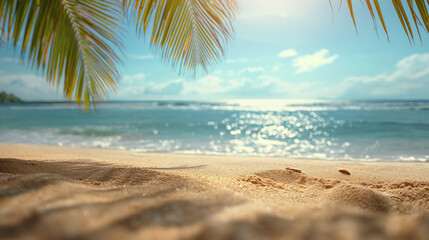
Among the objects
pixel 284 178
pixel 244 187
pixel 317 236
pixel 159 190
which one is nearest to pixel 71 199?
pixel 159 190

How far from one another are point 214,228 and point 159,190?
31.0 inches

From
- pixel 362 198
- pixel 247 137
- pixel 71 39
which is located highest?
pixel 71 39

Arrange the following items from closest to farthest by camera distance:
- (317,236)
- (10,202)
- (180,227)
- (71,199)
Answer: (317,236) → (180,227) → (10,202) → (71,199)

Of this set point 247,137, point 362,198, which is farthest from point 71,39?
point 247,137

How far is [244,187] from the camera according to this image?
6.66 ft

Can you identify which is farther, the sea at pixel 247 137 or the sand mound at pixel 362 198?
the sea at pixel 247 137

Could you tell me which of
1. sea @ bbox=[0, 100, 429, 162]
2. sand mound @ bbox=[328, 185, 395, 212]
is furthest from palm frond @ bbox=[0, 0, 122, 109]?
sand mound @ bbox=[328, 185, 395, 212]

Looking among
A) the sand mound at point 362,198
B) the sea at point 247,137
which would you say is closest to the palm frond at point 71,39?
the sea at point 247,137

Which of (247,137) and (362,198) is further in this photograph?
(247,137)

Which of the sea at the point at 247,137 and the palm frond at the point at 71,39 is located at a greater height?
the palm frond at the point at 71,39

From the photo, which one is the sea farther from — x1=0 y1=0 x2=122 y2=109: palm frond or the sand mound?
the sand mound

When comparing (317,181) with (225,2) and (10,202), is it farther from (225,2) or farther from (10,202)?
(10,202)

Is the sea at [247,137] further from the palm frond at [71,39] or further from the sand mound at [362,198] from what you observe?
the sand mound at [362,198]

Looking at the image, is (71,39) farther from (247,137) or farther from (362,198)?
(247,137)
